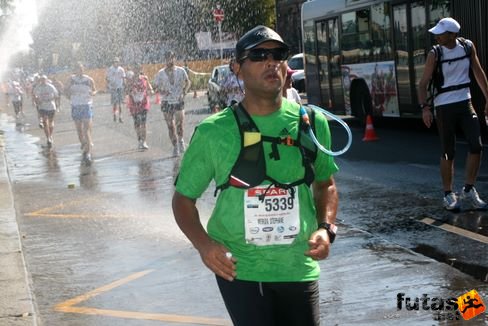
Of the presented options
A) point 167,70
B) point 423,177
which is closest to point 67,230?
point 423,177

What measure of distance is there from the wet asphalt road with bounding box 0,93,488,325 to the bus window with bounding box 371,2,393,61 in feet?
10.0

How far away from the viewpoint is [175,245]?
8562mm

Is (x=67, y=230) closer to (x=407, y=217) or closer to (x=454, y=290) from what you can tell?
(x=407, y=217)

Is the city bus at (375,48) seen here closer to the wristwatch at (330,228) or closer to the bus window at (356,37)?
the bus window at (356,37)

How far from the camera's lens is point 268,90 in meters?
3.75

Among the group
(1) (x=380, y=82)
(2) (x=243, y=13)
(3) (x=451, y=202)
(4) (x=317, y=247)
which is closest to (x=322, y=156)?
(4) (x=317, y=247)

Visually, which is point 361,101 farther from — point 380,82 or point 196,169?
point 196,169

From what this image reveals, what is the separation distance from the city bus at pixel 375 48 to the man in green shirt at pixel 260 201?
1129cm

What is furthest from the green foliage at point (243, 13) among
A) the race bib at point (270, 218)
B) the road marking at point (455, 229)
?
the race bib at point (270, 218)

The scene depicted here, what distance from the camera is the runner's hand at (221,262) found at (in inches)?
142

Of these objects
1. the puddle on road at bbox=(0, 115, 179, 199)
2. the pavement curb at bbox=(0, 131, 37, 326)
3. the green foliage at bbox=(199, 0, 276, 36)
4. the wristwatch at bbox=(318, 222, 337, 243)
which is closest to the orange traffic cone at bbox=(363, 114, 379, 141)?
the puddle on road at bbox=(0, 115, 179, 199)

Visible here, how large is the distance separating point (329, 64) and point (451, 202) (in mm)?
11900

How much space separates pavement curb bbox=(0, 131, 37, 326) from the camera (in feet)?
20.4

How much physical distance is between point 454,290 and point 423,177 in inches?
218
